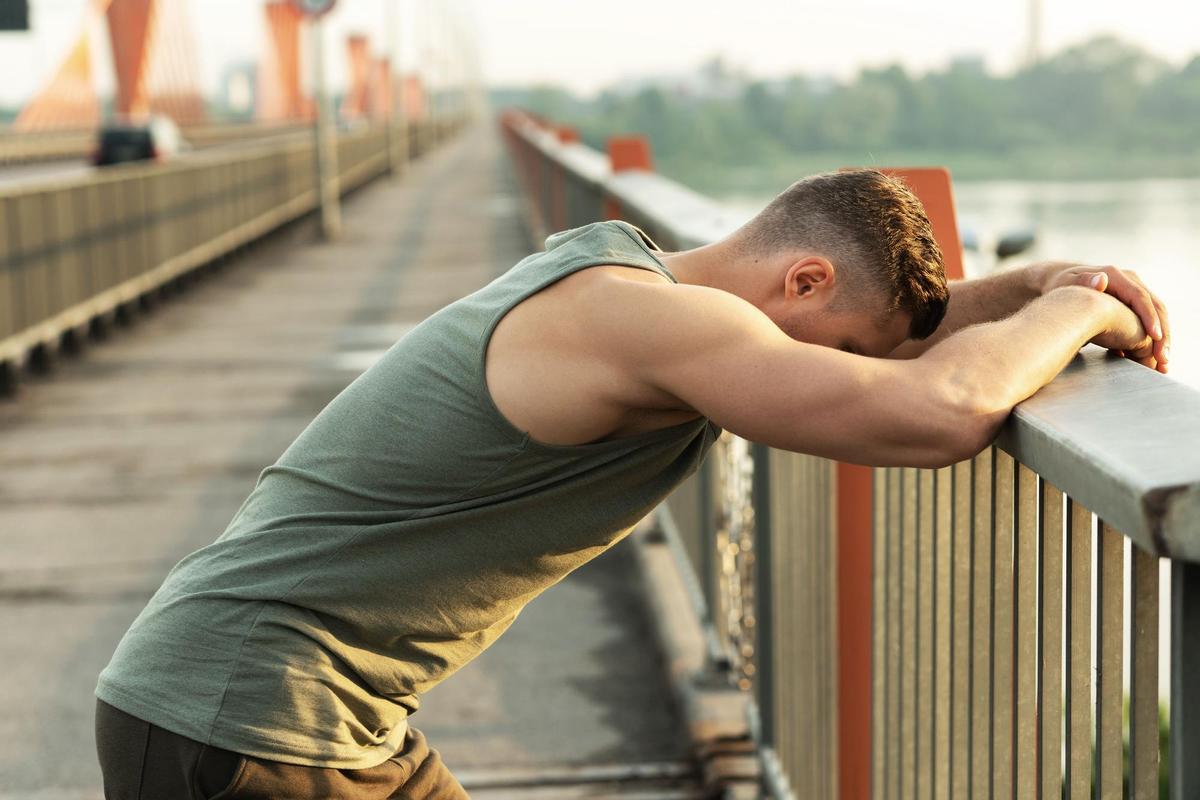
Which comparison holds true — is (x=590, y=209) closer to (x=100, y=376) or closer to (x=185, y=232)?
(x=100, y=376)

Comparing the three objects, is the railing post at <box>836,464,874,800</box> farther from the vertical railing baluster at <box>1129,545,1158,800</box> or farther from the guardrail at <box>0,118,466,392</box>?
the guardrail at <box>0,118,466,392</box>

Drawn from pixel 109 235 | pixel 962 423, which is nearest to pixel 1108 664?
pixel 962 423

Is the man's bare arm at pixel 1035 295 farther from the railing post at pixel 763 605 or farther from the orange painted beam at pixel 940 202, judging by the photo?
the railing post at pixel 763 605

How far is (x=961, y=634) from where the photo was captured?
7.30ft

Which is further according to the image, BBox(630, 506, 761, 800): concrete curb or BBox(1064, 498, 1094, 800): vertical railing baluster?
BBox(630, 506, 761, 800): concrete curb

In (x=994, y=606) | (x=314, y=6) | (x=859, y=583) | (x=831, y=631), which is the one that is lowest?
(x=831, y=631)

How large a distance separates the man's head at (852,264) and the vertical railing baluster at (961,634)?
0.23 meters

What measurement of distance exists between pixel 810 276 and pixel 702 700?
2.47 m

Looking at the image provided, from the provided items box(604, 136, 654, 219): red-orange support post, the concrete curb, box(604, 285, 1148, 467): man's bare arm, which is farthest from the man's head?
box(604, 136, 654, 219): red-orange support post

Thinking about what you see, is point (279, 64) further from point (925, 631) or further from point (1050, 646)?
point (1050, 646)

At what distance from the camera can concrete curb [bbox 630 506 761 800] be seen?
400 cm

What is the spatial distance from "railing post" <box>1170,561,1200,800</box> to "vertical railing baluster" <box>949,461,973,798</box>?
765 millimetres

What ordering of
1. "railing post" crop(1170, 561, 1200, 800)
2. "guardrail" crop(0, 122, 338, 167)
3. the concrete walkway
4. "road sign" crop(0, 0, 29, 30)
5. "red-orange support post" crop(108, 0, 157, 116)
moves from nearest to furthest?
"railing post" crop(1170, 561, 1200, 800) → the concrete walkway → "road sign" crop(0, 0, 29, 30) → "red-orange support post" crop(108, 0, 157, 116) → "guardrail" crop(0, 122, 338, 167)

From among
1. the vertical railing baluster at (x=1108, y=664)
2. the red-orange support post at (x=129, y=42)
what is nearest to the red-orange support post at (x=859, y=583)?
the vertical railing baluster at (x=1108, y=664)
